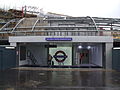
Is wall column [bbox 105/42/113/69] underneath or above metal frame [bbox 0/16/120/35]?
underneath

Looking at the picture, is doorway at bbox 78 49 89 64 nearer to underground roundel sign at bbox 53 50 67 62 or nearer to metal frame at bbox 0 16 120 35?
underground roundel sign at bbox 53 50 67 62

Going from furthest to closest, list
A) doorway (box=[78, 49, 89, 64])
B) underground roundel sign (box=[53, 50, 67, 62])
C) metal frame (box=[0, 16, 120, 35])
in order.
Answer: doorway (box=[78, 49, 89, 64]), underground roundel sign (box=[53, 50, 67, 62]), metal frame (box=[0, 16, 120, 35])

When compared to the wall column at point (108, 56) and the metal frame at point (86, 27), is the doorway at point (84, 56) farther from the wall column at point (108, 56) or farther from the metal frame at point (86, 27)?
the wall column at point (108, 56)

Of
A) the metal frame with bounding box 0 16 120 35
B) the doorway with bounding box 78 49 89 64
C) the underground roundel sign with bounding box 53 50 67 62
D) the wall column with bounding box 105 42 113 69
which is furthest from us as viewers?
the doorway with bounding box 78 49 89 64

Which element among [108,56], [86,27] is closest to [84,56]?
[86,27]

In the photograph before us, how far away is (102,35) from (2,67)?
13229 millimetres

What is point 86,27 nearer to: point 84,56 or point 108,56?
point 108,56

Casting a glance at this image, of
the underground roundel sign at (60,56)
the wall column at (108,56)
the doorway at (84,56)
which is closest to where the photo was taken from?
the wall column at (108,56)

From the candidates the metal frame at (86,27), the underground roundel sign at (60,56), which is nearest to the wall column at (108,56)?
the metal frame at (86,27)

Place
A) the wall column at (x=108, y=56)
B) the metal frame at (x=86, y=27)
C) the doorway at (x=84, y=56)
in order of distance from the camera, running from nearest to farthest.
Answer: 1. the wall column at (x=108, y=56)
2. the metal frame at (x=86, y=27)
3. the doorway at (x=84, y=56)

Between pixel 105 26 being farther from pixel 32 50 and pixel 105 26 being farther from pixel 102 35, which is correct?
pixel 32 50

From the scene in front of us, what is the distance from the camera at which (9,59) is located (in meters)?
25.1

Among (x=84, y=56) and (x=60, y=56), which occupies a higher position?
(x=60, y=56)

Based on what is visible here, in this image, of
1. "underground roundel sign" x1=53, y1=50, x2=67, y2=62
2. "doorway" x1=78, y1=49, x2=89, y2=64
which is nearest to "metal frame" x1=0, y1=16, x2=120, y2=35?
"underground roundel sign" x1=53, y1=50, x2=67, y2=62
